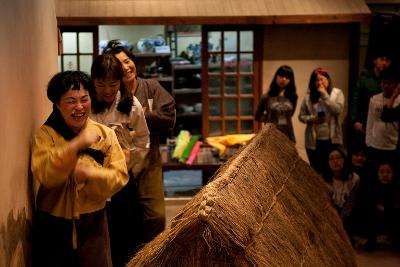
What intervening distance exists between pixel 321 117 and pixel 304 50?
4.01 ft

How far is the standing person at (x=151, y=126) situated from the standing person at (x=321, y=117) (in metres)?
2.50

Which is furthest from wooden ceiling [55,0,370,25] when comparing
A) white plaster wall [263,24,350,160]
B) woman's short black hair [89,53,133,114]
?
woman's short black hair [89,53,133,114]

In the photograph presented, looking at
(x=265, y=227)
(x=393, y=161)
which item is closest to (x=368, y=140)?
(x=393, y=161)

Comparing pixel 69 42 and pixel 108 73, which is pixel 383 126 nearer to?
pixel 108 73

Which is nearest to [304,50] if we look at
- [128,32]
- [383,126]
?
[383,126]

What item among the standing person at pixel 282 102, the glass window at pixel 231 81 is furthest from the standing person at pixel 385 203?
the glass window at pixel 231 81

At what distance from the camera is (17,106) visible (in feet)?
9.19

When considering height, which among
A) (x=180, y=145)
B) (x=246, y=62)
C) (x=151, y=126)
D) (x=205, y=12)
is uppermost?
(x=205, y=12)

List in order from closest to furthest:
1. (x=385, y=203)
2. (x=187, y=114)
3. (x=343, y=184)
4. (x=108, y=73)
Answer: (x=108, y=73) → (x=385, y=203) → (x=343, y=184) → (x=187, y=114)

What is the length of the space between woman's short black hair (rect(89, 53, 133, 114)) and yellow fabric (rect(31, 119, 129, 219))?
63cm

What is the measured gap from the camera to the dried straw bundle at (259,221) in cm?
244

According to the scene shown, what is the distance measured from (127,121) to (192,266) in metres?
1.39

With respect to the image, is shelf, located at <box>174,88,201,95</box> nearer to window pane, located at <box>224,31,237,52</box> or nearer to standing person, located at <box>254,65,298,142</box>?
window pane, located at <box>224,31,237,52</box>

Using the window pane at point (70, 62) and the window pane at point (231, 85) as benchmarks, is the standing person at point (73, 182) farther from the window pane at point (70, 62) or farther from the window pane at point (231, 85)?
the window pane at point (231, 85)
